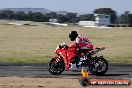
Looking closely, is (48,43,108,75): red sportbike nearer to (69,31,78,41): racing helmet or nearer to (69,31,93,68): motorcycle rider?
(69,31,93,68): motorcycle rider

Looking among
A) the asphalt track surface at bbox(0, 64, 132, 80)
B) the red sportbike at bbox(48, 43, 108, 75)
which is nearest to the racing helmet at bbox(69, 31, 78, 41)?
the red sportbike at bbox(48, 43, 108, 75)

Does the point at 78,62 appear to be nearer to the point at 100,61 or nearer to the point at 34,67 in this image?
the point at 100,61

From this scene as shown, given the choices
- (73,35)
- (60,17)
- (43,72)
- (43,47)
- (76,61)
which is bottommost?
(60,17)

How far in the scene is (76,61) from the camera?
58.0 feet

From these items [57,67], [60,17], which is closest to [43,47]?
[57,67]

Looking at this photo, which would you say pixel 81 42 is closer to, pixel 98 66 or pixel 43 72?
pixel 98 66

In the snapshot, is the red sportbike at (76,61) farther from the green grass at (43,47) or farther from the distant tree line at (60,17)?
the distant tree line at (60,17)

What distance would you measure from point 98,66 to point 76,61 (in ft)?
2.72

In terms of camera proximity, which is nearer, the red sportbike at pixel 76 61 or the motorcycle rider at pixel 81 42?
the motorcycle rider at pixel 81 42

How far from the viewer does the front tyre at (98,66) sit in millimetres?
17375

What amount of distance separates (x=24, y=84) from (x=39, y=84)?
438 millimetres

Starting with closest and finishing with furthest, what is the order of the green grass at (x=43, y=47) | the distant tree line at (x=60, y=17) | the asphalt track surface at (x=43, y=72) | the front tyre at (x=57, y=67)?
the asphalt track surface at (x=43, y=72), the front tyre at (x=57, y=67), the green grass at (x=43, y=47), the distant tree line at (x=60, y=17)

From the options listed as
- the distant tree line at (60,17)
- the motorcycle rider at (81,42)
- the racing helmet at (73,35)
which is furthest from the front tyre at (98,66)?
the distant tree line at (60,17)

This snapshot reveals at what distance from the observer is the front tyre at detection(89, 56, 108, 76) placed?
1738 centimetres
